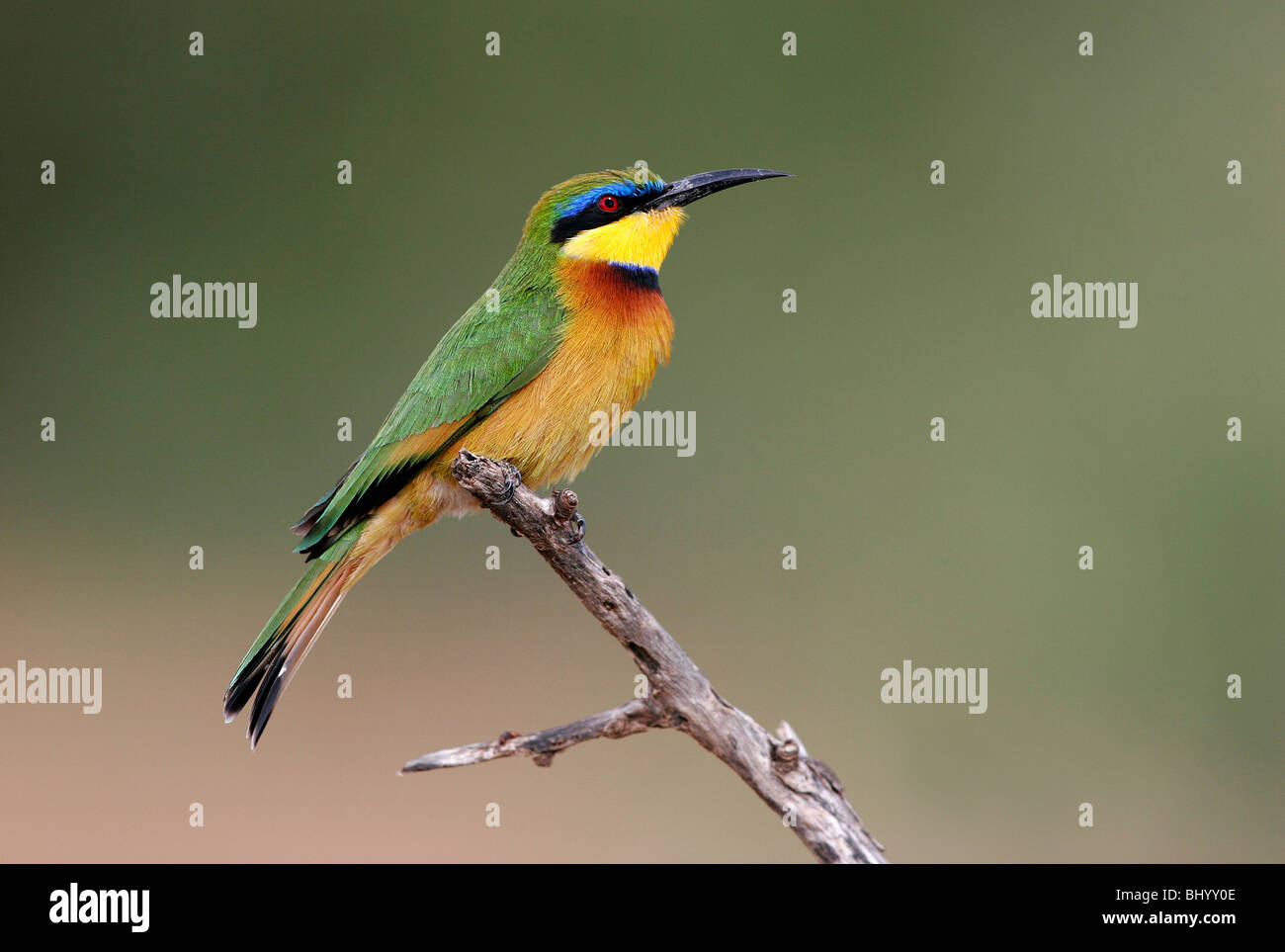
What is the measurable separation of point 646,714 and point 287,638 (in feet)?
3.26

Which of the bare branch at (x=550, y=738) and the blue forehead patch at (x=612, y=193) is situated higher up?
the blue forehead patch at (x=612, y=193)

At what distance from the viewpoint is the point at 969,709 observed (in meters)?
5.50

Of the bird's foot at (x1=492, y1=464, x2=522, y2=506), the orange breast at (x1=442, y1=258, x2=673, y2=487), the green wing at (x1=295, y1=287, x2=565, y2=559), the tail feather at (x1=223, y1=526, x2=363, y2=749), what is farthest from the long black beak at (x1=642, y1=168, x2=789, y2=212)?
the tail feather at (x1=223, y1=526, x2=363, y2=749)

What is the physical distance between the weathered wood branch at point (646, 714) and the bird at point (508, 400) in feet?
1.32

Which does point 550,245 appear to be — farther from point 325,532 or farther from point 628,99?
point 628,99

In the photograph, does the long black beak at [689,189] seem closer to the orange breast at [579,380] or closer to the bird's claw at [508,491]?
the orange breast at [579,380]

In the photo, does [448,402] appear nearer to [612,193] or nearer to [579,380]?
[579,380]

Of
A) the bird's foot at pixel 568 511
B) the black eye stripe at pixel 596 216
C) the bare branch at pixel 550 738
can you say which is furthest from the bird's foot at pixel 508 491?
the black eye stripe at pixel 596 216

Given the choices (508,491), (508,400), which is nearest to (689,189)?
(508,400)

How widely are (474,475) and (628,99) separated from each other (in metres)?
4.81

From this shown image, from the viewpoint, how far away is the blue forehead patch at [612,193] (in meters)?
3.34

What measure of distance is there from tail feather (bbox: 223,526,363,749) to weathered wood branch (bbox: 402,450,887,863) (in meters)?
0.57

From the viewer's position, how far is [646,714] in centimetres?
272

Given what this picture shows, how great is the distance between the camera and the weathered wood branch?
2592 millimetres
